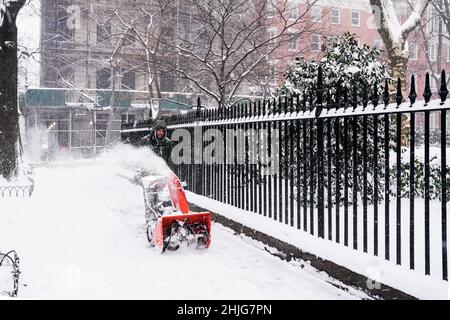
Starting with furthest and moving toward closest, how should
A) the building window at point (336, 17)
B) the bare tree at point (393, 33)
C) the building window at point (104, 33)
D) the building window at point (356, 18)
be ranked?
the building window at point (356, 18) → the building window at point (336, 17) → the building window at point (104, 33) → the bare tree at point (393, 33)

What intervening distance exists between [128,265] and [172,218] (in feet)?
2.46

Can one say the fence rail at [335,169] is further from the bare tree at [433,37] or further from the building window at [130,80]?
the building window at [130,80]

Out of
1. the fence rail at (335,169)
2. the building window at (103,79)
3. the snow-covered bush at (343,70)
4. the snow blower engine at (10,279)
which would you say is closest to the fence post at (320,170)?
the fence rail at (335,169)

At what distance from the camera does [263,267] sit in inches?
201

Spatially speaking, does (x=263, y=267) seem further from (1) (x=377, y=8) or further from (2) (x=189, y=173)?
(1) (x=377, y=8)

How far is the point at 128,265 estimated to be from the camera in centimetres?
517

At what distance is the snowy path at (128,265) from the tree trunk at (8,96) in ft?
15.8

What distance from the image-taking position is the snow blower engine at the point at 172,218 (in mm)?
5312

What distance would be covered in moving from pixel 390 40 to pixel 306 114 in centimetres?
1084

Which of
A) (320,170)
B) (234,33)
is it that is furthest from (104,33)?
(320,170)

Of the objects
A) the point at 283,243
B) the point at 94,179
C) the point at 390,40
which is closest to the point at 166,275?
the point at 283,243

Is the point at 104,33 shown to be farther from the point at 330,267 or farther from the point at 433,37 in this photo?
the point at 330,267

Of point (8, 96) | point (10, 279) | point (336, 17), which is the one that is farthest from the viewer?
point (336, 17)

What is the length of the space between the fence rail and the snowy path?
2.35 ft
